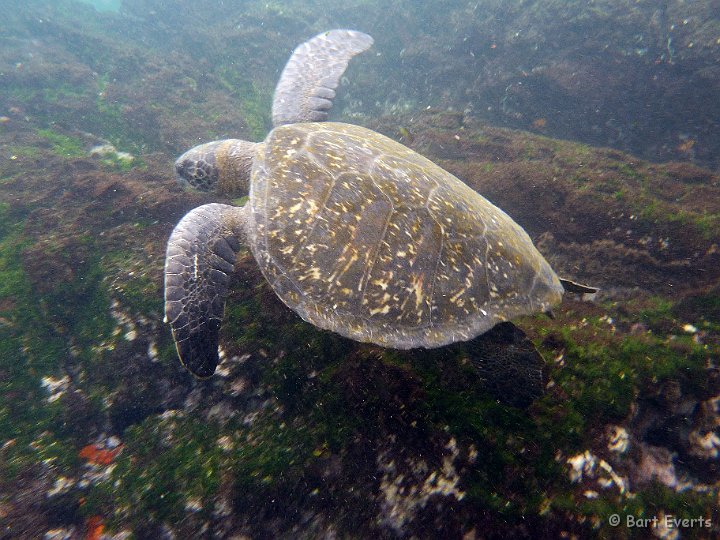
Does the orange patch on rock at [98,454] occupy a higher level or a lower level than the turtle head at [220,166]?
lower

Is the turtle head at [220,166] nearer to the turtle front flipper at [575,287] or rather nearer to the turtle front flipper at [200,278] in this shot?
the turtle front flipper at [200,278]

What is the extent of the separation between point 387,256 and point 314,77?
488 cm

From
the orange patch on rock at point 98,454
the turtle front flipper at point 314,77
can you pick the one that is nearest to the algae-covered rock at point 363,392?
the orange patch on rock at point 98,454

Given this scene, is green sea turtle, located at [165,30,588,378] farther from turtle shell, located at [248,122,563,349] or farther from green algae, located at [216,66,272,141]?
green algae, located at [216,66,272,141]

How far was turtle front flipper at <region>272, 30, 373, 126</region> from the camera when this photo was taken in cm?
569

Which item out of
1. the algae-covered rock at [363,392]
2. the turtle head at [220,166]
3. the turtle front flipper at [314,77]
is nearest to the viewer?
the algae-covered rock at [363,392]

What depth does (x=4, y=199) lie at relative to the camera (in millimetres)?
6316

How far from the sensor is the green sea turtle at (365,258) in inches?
113

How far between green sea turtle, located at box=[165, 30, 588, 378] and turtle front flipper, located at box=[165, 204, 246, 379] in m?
0.01

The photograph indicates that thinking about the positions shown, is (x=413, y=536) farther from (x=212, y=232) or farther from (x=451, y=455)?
(x=212, y=232)

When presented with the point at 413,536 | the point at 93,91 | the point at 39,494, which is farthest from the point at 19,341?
the point at 93,91
